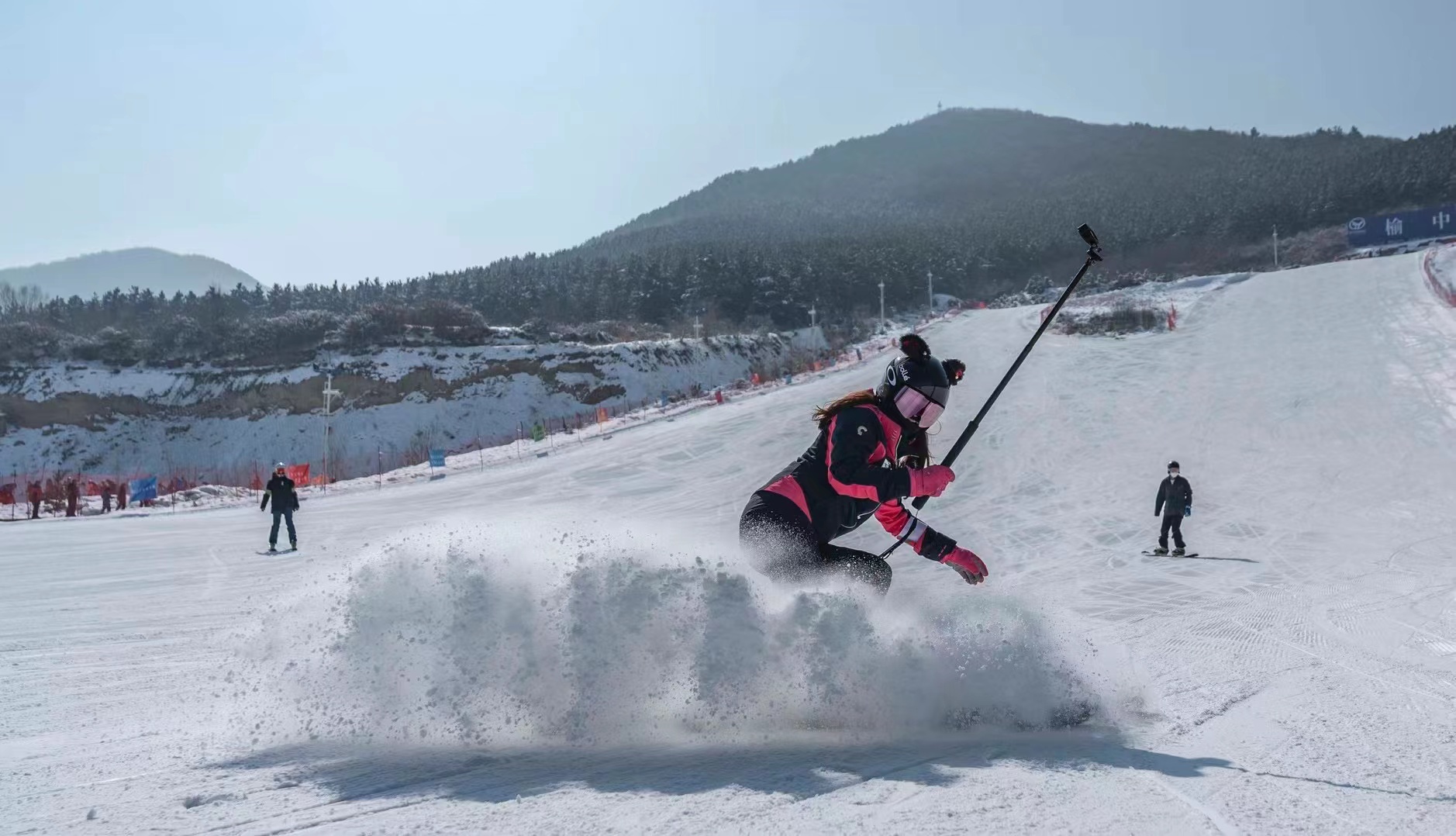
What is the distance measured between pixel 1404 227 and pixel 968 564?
86.6m

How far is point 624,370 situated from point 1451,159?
3898 inches

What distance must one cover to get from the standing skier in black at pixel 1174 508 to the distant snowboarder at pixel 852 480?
12.0 m

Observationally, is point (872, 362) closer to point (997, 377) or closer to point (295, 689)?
point (997, 377)

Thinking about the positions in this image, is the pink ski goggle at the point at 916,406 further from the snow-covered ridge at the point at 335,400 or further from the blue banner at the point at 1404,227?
the blue banner at the point at 1404,227

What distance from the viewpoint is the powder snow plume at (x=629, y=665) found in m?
5.12

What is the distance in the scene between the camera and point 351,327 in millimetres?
77500

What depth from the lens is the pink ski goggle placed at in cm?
550

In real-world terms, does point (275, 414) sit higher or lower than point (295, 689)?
higher

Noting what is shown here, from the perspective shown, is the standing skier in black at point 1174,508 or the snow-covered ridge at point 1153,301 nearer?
the standing skier in black at point 1174,508

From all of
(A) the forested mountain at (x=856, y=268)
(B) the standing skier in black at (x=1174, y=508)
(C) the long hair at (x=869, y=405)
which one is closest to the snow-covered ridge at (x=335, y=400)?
(A) the forested mountain at (x=856, y=268)

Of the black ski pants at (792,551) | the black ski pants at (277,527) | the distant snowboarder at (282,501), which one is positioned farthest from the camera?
the distant snowboarder at (282,501)

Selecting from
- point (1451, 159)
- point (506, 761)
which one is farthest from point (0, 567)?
point (1451, 159)

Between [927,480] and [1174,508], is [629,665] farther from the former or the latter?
[1174,508]

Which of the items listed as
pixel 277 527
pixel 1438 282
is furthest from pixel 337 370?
pixel 1438 282
